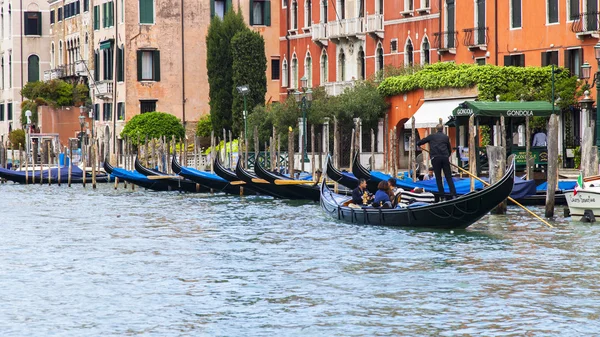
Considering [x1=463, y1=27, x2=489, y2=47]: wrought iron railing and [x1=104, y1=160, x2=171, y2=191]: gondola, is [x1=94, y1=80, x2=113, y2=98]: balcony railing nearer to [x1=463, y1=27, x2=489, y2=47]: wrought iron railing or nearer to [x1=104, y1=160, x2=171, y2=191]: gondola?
[x1=104, y1=160, x2=171, y2=191]: gondola

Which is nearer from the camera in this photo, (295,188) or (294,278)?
(294,278)

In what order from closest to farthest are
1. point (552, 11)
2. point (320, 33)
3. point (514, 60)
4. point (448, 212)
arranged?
1. point (448, 212)
2. point (552, 11)
3. point (514, 60)
4. point (320, 33)

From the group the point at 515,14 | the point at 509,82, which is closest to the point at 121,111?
the point at 515,14

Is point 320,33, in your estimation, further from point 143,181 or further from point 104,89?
point 104,89

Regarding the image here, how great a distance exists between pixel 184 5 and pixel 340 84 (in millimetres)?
10473

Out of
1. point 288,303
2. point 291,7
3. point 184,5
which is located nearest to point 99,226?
point 288,303

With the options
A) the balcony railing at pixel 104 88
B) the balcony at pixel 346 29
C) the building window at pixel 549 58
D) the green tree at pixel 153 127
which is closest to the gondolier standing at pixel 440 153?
the building window at pixel 549 58

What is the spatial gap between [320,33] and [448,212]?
22464mm

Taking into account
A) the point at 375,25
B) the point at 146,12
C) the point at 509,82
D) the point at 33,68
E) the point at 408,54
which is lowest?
the point at 509,82

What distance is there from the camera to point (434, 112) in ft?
108

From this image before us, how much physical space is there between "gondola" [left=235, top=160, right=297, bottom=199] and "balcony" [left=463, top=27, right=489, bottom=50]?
6861 mm

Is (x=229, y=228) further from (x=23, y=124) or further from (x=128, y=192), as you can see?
(x=23, y=124)

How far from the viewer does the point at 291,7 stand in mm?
44219

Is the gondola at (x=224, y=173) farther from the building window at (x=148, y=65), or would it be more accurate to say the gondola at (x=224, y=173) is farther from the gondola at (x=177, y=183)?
the building window at (x=148, y=65)
